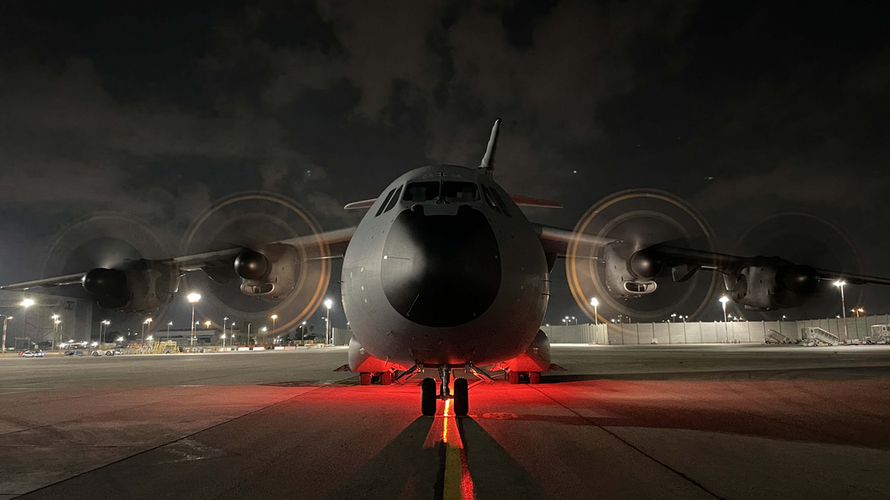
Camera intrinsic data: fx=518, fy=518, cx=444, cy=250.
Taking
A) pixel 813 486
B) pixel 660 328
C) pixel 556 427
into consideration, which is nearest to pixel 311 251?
pixel 556 427

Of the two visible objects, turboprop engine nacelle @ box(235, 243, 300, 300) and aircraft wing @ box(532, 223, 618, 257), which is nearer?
aircraft wing @ box(532, 223, 618, 257)

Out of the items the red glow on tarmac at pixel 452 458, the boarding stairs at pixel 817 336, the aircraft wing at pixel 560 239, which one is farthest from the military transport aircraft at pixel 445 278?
the boarding stairs at pixel 817 336

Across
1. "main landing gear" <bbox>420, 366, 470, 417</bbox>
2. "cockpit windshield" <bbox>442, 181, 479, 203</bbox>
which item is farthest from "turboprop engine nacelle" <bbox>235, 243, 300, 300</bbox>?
"cockpit windshield" <bbox>442, 181, 479, 203</bbox>

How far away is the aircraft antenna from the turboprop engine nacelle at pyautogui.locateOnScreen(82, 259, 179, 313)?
869 centimetres

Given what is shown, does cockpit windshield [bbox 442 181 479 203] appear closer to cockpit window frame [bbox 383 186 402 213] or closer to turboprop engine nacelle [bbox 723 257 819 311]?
cockpit window frame [bbox 383 186 402 213]

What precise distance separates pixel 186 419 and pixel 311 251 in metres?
5.60

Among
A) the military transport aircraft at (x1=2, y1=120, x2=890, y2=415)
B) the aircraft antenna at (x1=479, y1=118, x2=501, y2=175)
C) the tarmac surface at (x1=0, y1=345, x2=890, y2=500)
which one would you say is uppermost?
the aircraft antenna at (x1=479, y1=118, x2=501, y2=175)

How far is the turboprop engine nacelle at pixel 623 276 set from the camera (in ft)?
41.4

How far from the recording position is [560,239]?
38.6 feet

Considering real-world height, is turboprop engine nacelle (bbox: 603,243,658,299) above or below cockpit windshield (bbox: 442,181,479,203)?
below

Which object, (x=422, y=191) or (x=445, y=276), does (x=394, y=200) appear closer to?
(x=422, y=191)

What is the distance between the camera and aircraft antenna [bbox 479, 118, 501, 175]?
12518 mm

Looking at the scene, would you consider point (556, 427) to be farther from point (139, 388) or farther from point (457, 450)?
point (139, 388)

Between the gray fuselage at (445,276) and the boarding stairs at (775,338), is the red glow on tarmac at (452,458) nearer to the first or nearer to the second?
the gray fuselage at (445,276)
